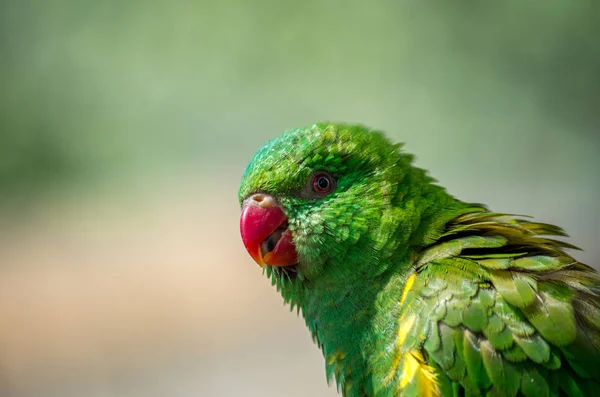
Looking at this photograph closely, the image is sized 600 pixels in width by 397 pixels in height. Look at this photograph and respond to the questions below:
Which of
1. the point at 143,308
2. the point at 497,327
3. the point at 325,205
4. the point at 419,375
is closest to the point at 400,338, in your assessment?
the point at 419,375

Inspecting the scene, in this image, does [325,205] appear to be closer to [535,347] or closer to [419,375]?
[419,375]

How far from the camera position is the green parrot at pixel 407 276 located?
1374mm

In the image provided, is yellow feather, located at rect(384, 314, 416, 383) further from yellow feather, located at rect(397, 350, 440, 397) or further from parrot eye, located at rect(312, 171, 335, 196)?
parrot eye, located at rect(312, 171, 335, 196)

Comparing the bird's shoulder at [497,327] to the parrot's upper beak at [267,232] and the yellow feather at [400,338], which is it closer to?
the yellow feather at [400,338]

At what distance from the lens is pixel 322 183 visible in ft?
5.52

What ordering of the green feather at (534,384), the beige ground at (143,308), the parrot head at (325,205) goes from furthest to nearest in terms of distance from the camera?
the beige ground at (143,308) → the parrot head at (325,205) → the green feather at (534,384)

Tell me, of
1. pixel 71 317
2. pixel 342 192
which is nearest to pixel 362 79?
pixel 342 192

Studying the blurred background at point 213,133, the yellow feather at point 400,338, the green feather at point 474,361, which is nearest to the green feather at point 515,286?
the green feather at point 474,361

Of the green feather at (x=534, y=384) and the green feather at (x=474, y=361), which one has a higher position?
the green feather at (x=474, y=361)

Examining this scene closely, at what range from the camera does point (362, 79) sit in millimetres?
3744

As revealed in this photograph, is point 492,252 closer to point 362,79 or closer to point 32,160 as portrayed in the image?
point 362,79

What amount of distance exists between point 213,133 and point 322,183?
2.30 meters

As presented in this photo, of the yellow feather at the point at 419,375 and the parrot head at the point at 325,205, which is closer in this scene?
the yellow feather at the point at 419,375

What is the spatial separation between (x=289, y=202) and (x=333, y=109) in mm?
2222
